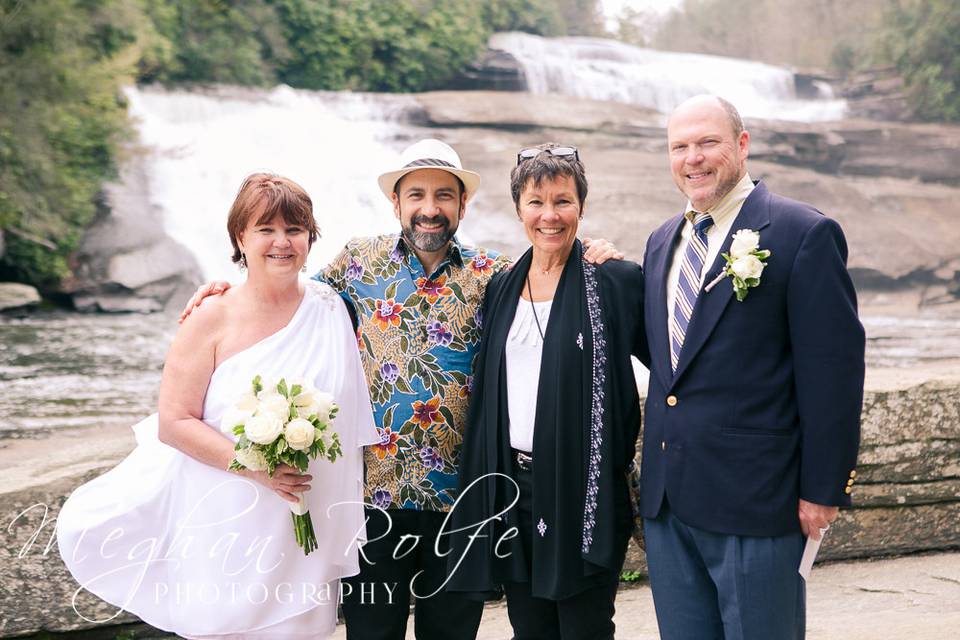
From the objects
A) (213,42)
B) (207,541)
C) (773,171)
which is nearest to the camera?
(207,541)

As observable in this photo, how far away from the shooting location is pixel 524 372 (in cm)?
286

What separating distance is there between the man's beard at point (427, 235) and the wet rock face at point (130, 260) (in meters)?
11.7

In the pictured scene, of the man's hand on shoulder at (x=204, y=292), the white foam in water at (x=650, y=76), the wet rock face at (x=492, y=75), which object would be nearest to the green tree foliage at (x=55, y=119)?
the wet rock face at (x=492, y=75)

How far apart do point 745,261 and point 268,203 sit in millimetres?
1406

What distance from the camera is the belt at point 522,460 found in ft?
9.25

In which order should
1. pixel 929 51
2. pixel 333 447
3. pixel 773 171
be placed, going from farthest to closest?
pixel 773 171 < pixel 929 51 < pixel 333 447

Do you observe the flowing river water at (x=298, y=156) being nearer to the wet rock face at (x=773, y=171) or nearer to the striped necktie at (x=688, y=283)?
the wet rock face at (x=773, y=171)

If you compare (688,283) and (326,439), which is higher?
(688,283)

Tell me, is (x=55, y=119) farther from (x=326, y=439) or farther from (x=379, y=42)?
(x=326, y=439)

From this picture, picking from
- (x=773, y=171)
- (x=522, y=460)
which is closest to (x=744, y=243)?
(x=522, y=460)

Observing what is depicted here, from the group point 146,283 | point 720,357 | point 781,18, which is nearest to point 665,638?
point 720,357

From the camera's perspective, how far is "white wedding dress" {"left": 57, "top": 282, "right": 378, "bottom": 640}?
2688mm

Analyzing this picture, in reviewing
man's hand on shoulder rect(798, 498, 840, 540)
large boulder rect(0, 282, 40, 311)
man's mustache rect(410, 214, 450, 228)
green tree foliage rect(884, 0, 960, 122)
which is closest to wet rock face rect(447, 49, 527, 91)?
green tree foliage rect(884, 0, 960, 122)

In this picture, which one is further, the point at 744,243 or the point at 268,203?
the point at 268,203
